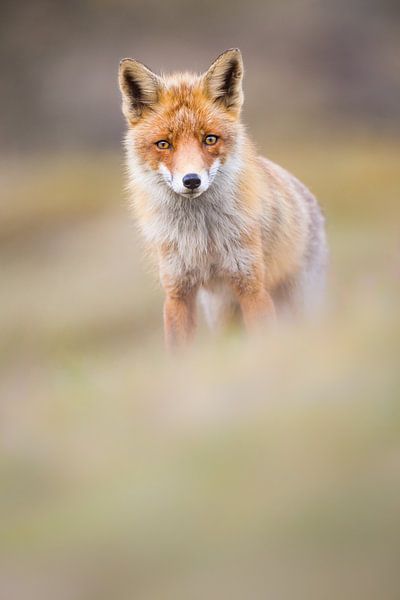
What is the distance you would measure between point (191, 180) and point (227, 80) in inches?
35.3

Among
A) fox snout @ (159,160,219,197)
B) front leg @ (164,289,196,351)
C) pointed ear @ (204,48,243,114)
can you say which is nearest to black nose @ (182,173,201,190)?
fox snout @ (159,160,219,197)

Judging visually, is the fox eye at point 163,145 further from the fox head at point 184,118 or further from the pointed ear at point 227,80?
the pointed ear at point 227,80

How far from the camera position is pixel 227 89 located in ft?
17.5

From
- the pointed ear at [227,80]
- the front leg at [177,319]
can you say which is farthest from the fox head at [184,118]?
the front leg at [177,319]

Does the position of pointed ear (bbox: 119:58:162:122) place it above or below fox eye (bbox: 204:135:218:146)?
above

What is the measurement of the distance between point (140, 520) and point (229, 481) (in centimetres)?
39

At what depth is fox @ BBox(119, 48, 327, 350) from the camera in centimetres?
506

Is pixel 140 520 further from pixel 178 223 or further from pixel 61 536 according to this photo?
pixel 178 223

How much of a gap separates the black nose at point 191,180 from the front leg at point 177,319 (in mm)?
852

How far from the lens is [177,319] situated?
5418 millimetres

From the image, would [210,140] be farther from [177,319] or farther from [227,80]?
[177,319]

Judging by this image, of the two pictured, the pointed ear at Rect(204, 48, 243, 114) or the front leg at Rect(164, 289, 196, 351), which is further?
the front leg at Rect(164, 289, 196, 351)

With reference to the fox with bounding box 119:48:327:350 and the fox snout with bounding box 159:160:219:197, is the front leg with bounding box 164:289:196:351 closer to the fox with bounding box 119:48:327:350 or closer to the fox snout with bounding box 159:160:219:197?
the fox with bounding box 119:48:327:350

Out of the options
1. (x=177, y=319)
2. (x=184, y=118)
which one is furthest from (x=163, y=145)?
(x=177, y=319)
